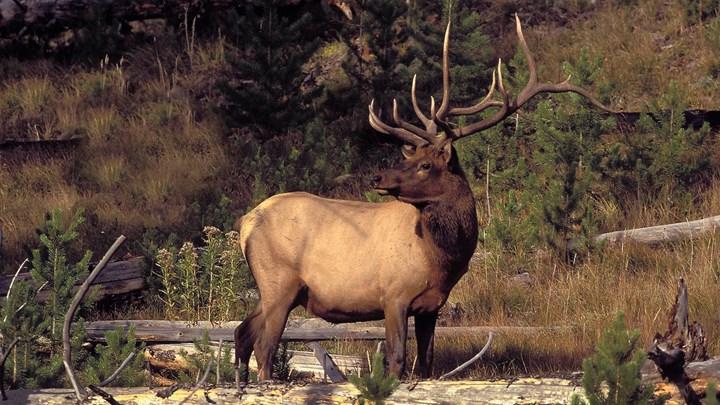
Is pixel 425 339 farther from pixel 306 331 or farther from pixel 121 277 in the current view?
pixel 121 277

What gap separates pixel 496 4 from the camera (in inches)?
631

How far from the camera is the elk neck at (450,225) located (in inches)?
273

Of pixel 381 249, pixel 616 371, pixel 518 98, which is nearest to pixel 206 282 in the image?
pixel 381 249

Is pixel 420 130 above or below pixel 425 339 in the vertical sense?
above

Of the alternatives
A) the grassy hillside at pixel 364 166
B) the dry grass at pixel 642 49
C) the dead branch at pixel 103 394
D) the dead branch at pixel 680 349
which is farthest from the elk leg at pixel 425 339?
the dry grass at pixel 642 49

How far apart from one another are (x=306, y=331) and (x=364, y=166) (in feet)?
16.3

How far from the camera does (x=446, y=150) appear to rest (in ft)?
23.3

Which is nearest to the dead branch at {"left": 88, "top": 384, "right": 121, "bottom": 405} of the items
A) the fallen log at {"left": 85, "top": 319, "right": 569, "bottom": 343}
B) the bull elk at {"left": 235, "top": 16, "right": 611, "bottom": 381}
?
the bull elk at {"left": 235, "top": 16, "right": 611, "bottom": 381}

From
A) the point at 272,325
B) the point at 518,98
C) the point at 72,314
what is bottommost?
the point at 272,325

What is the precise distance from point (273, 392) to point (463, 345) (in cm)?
340

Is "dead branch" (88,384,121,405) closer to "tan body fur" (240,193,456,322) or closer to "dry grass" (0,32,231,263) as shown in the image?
"tan body fur" (240,193,456,322)

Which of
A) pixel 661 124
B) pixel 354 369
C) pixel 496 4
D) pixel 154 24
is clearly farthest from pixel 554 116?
pixel 154 24

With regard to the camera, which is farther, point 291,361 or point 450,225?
point 291,361

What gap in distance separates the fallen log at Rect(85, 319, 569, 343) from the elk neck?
1.51 m
